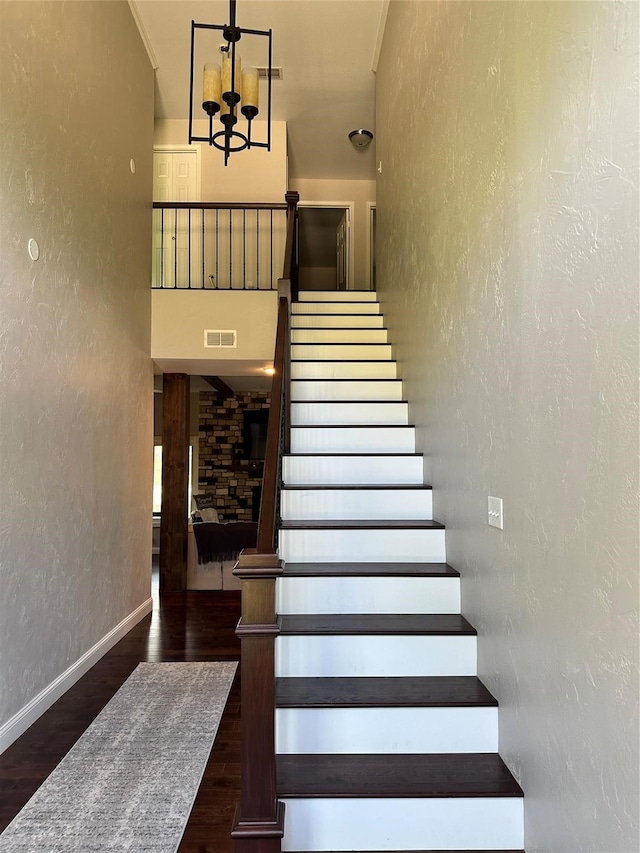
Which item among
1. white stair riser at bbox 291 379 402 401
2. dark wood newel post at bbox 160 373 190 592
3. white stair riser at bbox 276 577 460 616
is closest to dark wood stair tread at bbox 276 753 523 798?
white stair riser at bbox 276 577 460 616

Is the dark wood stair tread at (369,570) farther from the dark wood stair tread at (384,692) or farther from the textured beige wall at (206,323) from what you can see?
the textured beige wall at (206,323)

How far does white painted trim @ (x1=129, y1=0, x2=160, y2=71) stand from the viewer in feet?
14.9

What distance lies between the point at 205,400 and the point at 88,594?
275 inches

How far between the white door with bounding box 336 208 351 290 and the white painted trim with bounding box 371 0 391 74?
2573 millimetres

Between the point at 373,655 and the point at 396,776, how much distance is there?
0.47 m

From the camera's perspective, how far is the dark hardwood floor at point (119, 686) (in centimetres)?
211

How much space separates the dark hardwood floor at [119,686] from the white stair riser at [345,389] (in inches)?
77.3

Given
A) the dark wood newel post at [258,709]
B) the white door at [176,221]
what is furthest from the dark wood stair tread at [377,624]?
the white door at [176,221]

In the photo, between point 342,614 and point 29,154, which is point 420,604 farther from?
point 29,154

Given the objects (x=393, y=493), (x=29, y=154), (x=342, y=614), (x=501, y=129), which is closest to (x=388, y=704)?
(x=342, y=614)

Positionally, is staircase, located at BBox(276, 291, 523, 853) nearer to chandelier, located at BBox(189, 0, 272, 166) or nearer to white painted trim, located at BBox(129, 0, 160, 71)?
chandelier, located at BBox(189, 0, 272, 166)

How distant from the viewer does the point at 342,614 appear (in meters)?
2.50

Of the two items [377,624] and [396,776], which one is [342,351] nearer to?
[377,624]

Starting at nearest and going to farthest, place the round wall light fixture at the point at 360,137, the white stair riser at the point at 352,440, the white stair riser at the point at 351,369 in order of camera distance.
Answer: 1. the white stair riser at the point at 352,440
2. the white stair riser at the point at 351,369
3. the round wall light fixture at the point at 360,137
